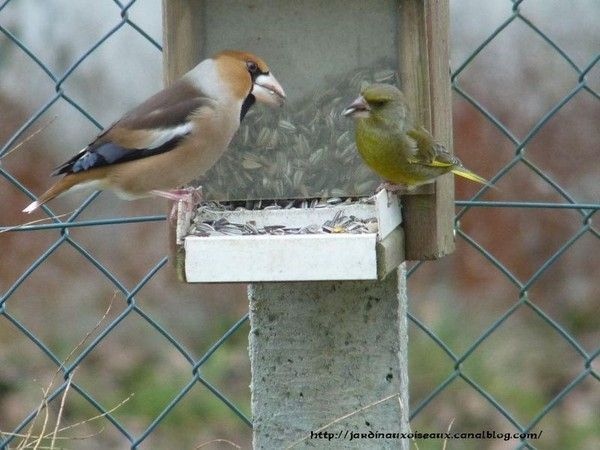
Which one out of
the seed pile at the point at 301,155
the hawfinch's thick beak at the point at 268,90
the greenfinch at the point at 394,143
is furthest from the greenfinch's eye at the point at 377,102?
the hawfinch's thick beak at the point at 268,90

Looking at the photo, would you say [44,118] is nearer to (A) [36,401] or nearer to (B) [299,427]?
(A) [36,401]

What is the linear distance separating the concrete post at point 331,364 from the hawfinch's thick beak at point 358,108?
0.36m

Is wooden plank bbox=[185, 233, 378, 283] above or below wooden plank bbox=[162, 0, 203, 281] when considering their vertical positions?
below

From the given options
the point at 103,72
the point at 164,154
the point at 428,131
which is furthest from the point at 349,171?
the point at 103,72

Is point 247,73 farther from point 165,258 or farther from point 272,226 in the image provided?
point 165,258

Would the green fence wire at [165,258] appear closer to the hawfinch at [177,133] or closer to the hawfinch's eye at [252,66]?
the hawfinch at [177,133]

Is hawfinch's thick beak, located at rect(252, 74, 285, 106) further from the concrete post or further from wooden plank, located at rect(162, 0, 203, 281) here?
the concrete post

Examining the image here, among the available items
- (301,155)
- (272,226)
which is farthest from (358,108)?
(272,226)

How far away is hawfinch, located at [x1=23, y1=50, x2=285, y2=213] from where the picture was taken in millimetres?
2920

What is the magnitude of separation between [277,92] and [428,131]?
1.14 feet

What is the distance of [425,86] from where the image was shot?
2857 millimetres

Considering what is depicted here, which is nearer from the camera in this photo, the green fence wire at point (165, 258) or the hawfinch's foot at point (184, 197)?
the hawfinch's foot at point (184, 197)

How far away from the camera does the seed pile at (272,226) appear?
8.99ft

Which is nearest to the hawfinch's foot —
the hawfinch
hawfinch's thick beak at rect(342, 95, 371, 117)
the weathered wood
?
the hawfinch
